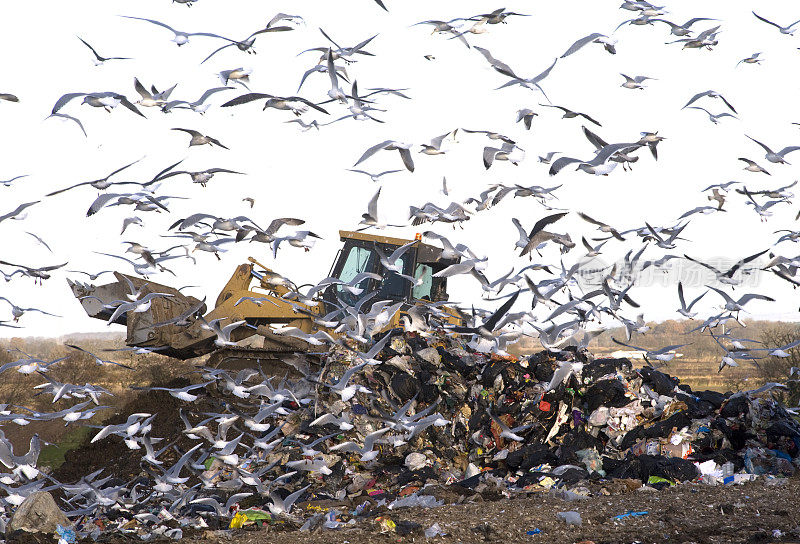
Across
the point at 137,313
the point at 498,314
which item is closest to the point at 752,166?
the point at 498,314

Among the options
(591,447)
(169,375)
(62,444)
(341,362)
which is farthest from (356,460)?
(169,375)

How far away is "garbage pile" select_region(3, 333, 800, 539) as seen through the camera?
6.49 m

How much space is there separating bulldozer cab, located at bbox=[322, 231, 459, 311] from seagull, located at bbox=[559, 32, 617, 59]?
451 cm

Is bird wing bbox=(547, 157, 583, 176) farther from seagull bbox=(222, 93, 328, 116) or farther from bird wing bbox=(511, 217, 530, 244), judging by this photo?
seagull bbox=(222, 93, 328, 116)

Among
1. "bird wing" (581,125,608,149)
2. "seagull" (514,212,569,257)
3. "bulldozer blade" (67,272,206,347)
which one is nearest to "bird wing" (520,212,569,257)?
"seagull" (514,212,569,257)

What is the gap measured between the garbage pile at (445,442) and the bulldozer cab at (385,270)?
1.53 metres

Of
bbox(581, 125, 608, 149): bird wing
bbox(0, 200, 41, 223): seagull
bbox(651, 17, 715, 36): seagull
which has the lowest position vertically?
bbox(0, 200, 41, 223): seagull

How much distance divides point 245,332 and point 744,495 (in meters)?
7.93

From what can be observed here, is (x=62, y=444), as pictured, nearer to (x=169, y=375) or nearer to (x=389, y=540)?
(x=169, y=375)

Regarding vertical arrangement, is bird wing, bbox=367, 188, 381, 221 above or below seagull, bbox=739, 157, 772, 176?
below

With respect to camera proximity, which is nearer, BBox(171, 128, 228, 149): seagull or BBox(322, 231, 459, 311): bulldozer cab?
BBox(171, 128, 228, 149): seagull

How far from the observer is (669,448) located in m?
7.70

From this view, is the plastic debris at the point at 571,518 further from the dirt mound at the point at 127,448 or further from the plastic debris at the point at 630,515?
the dirt mound at the point at 127,448

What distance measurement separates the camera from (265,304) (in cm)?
1141
